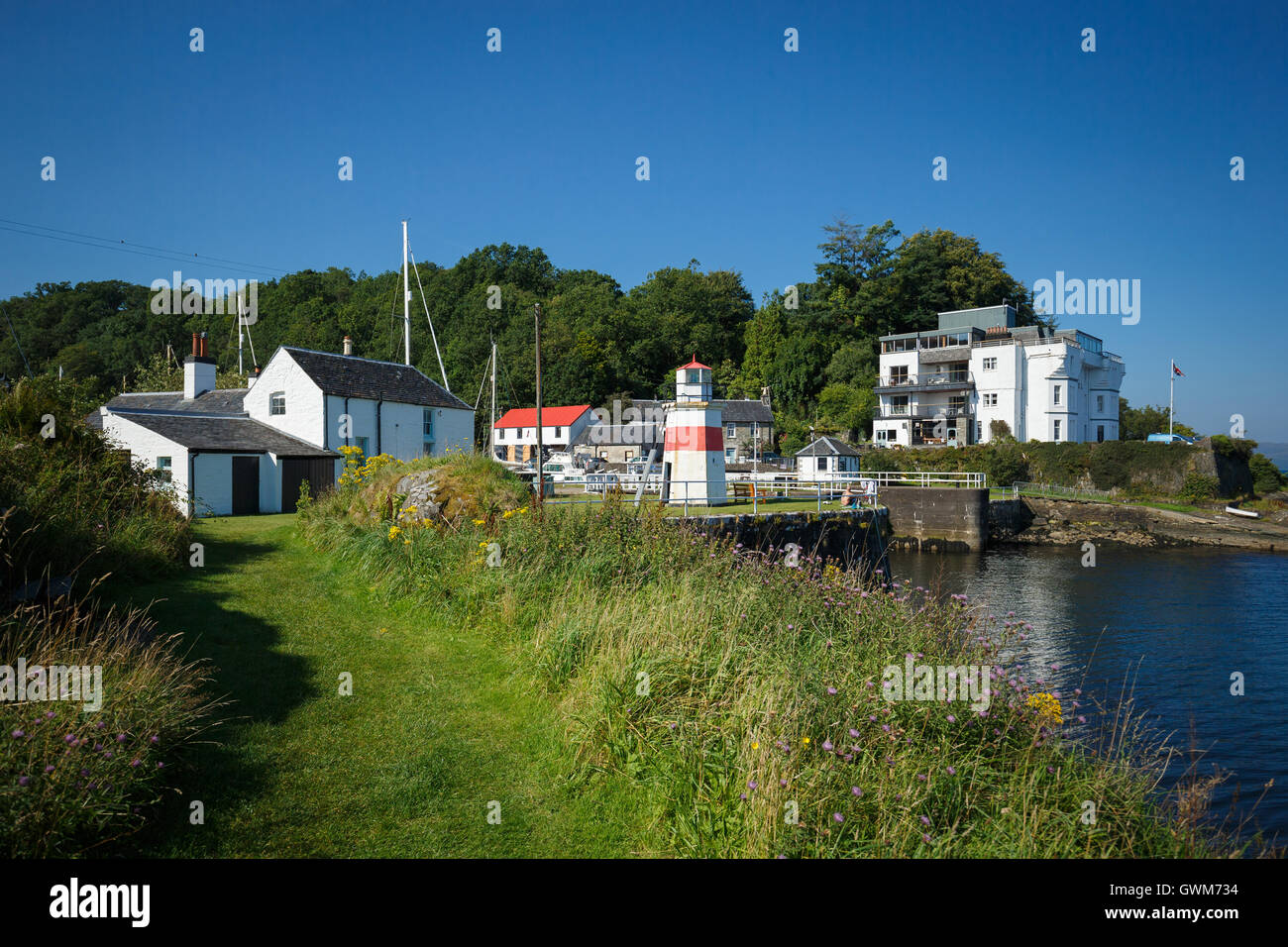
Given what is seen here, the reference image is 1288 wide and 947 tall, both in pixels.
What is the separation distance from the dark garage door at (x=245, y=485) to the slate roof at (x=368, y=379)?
5454 mm

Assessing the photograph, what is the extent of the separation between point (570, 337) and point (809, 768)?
86.4 meters

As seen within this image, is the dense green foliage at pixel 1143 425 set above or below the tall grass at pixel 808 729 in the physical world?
above

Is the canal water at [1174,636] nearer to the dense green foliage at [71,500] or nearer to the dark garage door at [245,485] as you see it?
the dense green foliage at [71,500]

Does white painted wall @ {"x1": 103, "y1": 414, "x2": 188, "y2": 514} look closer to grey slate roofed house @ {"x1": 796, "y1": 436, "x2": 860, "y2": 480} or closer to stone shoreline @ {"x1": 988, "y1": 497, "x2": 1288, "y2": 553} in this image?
grey slate roofed house @ {"x1": 796, "y1": 436, "x2": 860, "y2": 480}

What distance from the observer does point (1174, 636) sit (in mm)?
21391

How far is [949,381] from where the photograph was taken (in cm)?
6600

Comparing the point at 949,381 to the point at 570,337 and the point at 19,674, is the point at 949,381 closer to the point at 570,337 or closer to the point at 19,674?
the point at 570,337

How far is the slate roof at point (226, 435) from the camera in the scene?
26.2 m

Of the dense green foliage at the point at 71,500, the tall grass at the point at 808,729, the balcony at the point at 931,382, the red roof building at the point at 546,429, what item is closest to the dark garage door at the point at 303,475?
the dense green foliage at the point at 71,500

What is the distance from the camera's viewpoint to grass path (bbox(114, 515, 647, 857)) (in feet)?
18.0

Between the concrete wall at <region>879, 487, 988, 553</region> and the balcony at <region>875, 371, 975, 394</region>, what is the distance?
84.2ft

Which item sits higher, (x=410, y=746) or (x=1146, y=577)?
(x=410, y=746)
